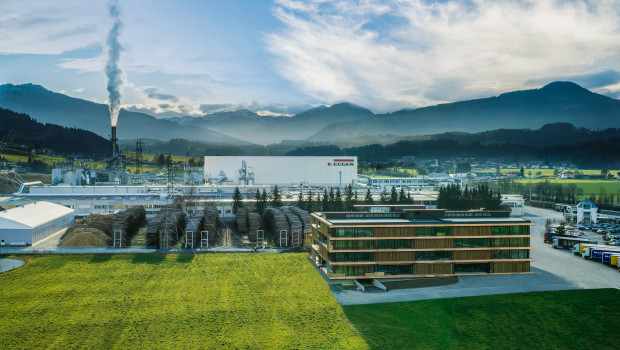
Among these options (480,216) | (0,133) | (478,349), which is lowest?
(478,349)

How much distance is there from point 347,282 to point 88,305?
13520mm

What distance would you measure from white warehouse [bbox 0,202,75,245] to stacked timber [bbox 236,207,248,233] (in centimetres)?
1627

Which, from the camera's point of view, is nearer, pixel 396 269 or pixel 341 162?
pixel 396 269

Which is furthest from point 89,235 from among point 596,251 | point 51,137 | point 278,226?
point 51,137

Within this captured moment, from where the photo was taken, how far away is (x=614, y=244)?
33.2m

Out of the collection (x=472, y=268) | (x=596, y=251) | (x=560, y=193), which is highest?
(x=560, y=193)

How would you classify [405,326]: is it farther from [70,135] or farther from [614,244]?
[70,135]

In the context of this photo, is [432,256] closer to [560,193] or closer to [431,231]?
[431,231]

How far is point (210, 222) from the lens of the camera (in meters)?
35.4

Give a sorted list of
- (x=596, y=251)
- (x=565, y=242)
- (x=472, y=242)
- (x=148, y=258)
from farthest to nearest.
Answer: (x=565, y=242), (x=596, y=251), (x=148, y=258), (x=472, y=242)

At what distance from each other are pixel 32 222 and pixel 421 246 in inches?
1193

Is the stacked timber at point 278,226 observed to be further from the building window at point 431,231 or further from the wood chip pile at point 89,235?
the wood chip pile at point 89,235

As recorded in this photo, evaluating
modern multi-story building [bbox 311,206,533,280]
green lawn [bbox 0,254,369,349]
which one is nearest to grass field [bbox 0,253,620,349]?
green lawn [bbox 0,254,369,349]

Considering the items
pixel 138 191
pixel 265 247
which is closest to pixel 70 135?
pixel 138 191
